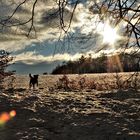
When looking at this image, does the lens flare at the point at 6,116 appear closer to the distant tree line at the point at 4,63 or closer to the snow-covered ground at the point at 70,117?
the snow-covered ground at the point at 70,117

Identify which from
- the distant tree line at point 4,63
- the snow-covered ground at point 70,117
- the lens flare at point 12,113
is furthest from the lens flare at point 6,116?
the distant tree line at point 4,63

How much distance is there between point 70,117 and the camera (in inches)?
465

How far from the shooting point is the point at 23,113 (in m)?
11.9

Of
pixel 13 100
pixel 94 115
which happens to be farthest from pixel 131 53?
pixel 13 100

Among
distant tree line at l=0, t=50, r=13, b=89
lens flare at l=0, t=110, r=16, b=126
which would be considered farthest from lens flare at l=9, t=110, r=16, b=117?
distant tree line at l=0, t=50, r=13, b=89

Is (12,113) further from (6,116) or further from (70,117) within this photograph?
(70,117)

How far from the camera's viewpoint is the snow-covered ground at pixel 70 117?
10.5 meters

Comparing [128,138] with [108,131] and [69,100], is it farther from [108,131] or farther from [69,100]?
[69,100]

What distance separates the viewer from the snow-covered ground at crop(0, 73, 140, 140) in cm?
1053

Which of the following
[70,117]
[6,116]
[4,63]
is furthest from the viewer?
[4,63]

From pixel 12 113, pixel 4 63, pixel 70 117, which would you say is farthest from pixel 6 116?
pixel 4 63

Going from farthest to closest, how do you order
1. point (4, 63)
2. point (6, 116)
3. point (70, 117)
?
point (4, 63)
point (70, 117)
point (6, 116)

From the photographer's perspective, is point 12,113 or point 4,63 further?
point 4,63

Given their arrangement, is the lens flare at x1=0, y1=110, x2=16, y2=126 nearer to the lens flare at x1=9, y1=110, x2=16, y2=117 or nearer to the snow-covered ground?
the lens flare at x1=9, y1=110, x2=16, y2=117
